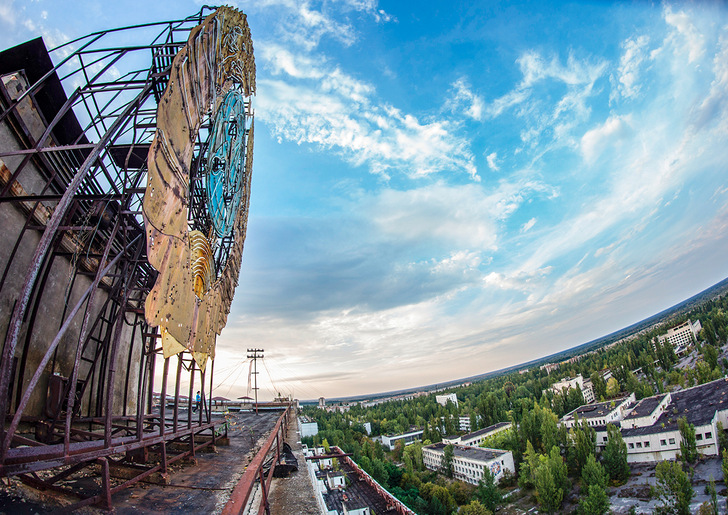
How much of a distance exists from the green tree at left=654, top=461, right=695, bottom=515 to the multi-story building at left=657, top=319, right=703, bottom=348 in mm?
82709

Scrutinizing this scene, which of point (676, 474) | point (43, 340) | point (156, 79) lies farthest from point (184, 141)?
point (676, 474)

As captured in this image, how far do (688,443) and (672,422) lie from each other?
6.47m

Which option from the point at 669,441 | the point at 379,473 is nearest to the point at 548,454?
the point at 669,441

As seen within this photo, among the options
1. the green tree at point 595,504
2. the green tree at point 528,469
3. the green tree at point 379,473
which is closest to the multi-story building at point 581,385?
the green tree at point 528,469

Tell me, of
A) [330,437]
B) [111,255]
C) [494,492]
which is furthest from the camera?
[330,437]

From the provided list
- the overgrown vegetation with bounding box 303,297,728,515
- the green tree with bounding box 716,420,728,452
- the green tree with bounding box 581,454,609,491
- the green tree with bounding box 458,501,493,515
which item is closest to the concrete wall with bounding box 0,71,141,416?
the green tree with bounding box 458,501,493,515

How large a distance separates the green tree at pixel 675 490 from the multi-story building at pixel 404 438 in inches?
2035

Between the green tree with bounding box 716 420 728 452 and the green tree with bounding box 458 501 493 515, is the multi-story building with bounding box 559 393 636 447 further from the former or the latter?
the green tree with bounding box 458 501 493 515

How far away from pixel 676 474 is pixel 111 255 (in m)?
Answer: 41.1

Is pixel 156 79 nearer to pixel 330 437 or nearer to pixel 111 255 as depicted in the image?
pixel 111 255

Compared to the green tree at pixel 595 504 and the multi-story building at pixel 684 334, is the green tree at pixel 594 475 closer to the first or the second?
the green tree at pixel 595 504

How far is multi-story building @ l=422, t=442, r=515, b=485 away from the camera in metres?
44.8

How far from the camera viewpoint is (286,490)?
566 centimetres

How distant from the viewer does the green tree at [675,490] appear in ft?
85.6
